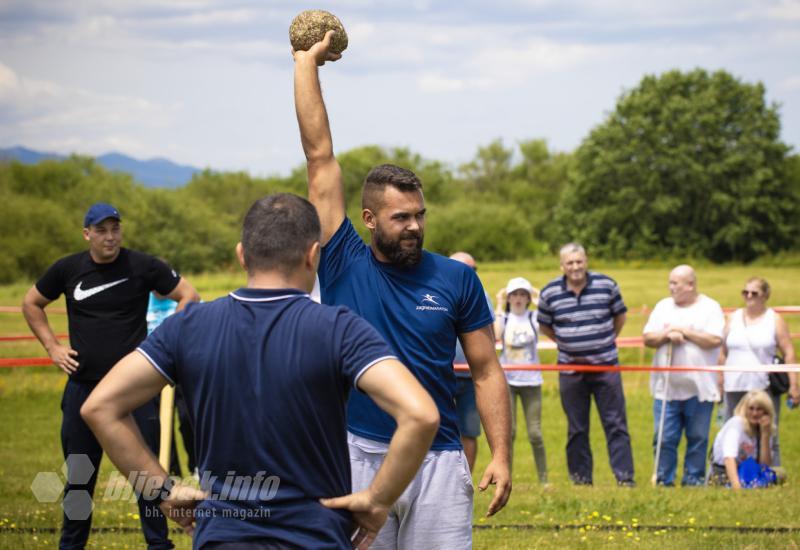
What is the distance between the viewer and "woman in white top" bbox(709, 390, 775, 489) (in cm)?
952

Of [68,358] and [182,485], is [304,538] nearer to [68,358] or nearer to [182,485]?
[182,485]

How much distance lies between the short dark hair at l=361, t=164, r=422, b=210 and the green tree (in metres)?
63.5

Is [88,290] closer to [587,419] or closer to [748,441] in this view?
[587,419]

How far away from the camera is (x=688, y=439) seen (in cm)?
1013

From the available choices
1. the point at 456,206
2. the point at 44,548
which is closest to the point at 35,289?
the point at 44,548

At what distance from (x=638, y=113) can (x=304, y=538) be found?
Result: 67692 mm

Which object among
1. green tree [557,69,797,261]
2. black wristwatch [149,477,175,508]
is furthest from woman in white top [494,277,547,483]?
green tree [557,69,797,261]

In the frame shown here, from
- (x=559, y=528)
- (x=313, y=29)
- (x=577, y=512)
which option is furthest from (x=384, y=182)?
(x=577, y=512)

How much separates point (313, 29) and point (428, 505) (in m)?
2.18

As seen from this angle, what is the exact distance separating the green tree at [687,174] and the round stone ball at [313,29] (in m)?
63.1

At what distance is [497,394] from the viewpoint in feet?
14.2

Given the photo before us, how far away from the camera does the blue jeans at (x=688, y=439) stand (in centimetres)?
996

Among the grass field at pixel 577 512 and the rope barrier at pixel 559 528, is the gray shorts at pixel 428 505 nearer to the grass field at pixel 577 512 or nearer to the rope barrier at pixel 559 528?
the grass field at pixel 577 512

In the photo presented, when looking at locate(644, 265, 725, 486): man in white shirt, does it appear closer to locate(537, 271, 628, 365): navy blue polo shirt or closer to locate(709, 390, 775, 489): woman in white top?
locate(709, 390, 775, 489): woman in white top
